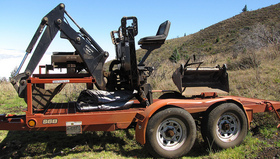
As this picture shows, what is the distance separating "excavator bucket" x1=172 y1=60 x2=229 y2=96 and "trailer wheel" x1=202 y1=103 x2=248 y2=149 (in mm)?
1111

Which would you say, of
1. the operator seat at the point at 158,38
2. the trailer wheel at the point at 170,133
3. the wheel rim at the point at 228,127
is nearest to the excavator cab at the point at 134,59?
the operator seat at the point at 158,38

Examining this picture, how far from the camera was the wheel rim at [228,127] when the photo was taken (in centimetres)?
473

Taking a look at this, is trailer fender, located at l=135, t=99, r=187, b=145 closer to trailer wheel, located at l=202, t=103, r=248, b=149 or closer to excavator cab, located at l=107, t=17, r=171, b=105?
excavator cab, located at l=107, t=17, r=171, b=105

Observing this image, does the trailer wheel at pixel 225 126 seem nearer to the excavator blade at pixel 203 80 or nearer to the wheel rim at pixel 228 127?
the wheel rim at pixel 228 127

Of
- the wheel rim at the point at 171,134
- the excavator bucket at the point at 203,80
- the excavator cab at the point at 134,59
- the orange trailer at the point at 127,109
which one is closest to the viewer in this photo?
the orange trailer at the point at 127,109

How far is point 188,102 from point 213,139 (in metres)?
0.88

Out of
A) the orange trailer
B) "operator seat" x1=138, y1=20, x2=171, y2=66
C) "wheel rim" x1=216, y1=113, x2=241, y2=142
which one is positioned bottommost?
"wheel rim" x1=216, y1=113, x2=241, y2=142

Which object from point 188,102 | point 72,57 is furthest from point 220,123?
point 72,57

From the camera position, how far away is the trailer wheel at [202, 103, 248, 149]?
456 centimetres

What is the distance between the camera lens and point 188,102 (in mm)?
4645

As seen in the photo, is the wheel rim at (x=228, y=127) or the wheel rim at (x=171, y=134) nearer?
the wheel rim at (x=171, y=134)

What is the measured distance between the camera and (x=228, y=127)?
4730 mm

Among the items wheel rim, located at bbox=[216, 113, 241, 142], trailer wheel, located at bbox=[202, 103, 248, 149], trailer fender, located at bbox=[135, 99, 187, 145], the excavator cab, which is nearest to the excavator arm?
the excavator cab

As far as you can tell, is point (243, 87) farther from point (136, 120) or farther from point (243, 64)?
point (136, 120)
